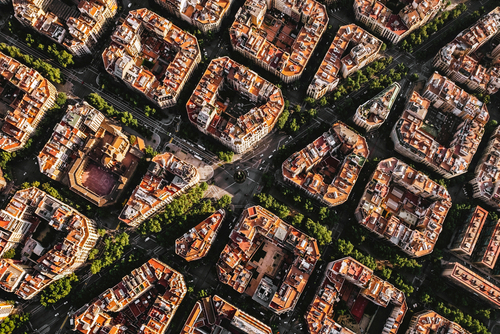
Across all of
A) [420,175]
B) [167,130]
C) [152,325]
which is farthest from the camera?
[167,130]

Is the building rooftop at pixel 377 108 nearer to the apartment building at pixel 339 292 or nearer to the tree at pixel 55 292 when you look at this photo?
the apartment building at pixel 339 292

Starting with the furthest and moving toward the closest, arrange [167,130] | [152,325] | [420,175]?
[167,130] → [420,175] → [152,325]

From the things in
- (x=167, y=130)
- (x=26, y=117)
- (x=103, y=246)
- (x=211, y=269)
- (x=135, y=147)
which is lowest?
(x=103, y=246)

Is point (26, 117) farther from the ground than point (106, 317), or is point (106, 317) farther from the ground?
point (26, 117)

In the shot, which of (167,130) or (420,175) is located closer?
(420,175)

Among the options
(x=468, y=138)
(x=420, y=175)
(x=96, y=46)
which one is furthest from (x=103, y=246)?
(x=468, y=138)

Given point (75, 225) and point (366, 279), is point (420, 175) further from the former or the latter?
point (75, 225)

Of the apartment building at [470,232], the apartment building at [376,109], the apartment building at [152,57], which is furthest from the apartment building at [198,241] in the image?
the apartment building at [470,232]

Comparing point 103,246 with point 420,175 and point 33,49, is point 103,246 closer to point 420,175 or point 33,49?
point 33,49

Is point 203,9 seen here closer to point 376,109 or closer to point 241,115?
point 241,115
